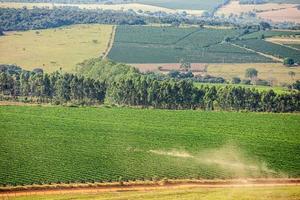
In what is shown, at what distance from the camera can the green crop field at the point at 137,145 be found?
45844 mm

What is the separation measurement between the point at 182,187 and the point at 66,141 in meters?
13.2

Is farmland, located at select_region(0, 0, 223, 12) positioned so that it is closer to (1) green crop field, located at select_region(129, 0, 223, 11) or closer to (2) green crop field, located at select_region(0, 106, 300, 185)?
(1) green crop field, located at select_region(129, 0, 223, 11)

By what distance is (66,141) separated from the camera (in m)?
51.2

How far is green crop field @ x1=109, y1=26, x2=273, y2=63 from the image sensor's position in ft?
314

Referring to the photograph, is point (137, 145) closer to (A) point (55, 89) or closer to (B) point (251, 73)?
(A) point (55, 89)

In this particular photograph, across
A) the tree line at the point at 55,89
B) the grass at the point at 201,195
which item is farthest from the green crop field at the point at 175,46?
the grass at the point at 201,195

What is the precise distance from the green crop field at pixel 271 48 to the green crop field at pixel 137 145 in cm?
2473

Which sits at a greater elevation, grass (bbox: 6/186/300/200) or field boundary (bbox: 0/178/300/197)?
grass (bbox: 6/186/300/200)

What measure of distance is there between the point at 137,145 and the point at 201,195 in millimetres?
13576

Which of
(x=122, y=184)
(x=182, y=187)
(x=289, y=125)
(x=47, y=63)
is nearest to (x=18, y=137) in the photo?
(x=122, y=184)

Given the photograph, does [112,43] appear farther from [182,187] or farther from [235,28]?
[182,187]

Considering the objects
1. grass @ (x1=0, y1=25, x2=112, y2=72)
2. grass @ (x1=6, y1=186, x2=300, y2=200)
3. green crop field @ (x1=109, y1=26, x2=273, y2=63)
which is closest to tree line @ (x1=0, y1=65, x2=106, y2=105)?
grass @ (x1=0, y1=25, x2=112, y2=72)

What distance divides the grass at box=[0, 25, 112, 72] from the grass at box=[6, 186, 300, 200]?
4926cm

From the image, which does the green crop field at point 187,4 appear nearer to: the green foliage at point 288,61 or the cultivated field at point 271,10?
the cultivated field at point 271,10
